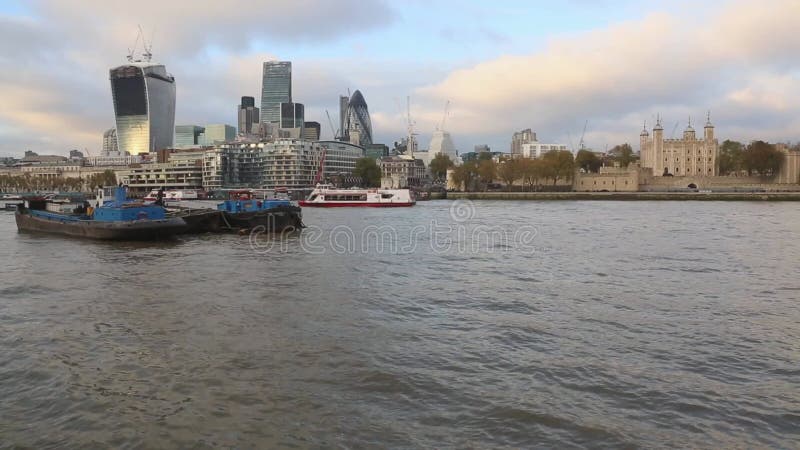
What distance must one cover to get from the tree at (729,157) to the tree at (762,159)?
23.6 ft

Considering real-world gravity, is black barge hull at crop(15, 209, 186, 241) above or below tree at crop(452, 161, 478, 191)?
below

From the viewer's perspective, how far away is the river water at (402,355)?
740 cm

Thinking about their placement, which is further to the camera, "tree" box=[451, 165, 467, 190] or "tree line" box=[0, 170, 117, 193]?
"tree line" box=[0, 170, 117, 193]

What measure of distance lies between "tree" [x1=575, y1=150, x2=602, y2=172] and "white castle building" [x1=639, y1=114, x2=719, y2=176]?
12.3m

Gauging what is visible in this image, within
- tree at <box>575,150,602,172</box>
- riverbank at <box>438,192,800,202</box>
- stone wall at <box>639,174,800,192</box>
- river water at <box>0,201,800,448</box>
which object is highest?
tree at <box>575,150,602,172</box>

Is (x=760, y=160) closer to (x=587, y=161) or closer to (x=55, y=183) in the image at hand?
(x=587, y=161)

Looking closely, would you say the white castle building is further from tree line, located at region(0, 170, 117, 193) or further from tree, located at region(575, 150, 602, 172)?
tree line, located at region(0, 170, 117, 193)

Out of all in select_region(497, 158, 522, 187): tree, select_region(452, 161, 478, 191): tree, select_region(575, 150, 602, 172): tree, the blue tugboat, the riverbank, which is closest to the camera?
the blue tugboat

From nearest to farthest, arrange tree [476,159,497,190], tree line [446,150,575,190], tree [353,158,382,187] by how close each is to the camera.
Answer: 1. tree line [446,150,575,190]
2. tree [476,159,497,190]
3. tree [353,158,382,187]

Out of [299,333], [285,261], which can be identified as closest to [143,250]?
[285,261]

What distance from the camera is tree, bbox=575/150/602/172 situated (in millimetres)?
137175

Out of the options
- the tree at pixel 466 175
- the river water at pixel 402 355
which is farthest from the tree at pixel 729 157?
the river water at pixel 402 355

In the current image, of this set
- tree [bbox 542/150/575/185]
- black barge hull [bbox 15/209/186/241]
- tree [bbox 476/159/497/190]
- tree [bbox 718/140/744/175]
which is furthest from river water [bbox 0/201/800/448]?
tree [bbox 718/140/744/175]

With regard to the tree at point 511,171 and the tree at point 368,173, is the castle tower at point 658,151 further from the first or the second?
the tree at point 368,173
